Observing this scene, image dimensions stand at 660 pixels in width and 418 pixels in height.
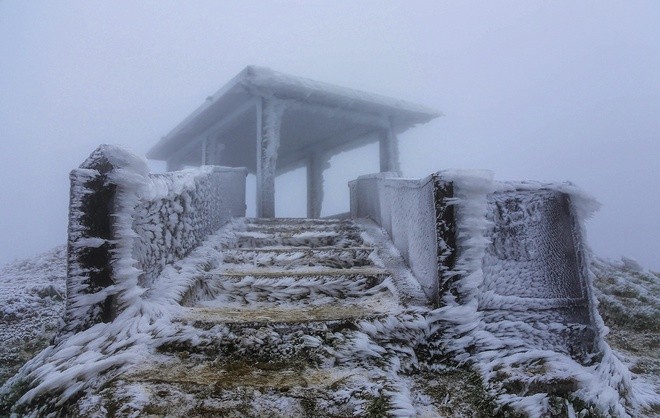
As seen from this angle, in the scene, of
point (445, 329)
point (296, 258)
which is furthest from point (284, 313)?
point (296, 258)

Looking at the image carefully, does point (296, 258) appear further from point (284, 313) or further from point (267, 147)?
point (267, 147)

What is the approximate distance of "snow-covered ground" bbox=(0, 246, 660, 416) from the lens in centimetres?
204

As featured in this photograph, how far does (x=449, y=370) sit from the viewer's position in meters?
1.62

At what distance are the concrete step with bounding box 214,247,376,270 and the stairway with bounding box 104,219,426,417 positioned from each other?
18.9 inches

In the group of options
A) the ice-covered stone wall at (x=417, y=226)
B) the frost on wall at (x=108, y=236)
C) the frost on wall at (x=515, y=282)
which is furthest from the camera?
the ice-covered stone wall at (x=417, y=226)

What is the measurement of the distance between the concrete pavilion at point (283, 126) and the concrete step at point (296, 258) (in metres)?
3.38

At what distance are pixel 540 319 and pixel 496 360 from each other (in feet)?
1.22

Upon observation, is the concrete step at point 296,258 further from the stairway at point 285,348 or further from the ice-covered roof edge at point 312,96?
the ice-covered roof edge at point 312,96

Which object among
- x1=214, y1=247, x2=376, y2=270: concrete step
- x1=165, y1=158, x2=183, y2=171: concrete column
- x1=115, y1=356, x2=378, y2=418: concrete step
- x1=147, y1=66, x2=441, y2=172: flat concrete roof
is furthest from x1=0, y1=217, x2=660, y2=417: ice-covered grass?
x1=165, y1=158, x2=183, y2=171: concrete column

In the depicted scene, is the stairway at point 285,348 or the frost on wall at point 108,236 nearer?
the stairway at point 285,348

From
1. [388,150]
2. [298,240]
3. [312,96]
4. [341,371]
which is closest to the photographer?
[341,371]

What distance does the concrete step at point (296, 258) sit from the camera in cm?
319

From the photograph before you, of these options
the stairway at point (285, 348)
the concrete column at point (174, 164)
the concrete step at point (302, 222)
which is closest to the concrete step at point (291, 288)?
the stairway at point (285, 348)

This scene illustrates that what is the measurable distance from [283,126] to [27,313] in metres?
7.02
